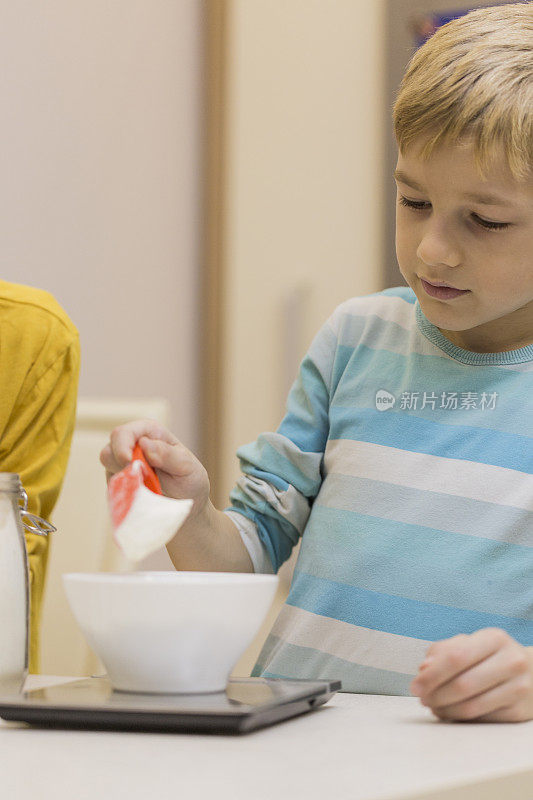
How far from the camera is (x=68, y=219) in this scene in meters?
2.09

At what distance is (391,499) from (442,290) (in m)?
0.19

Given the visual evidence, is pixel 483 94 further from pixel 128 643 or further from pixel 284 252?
pixel 284 252

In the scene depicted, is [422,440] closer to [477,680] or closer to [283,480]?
[283,480]

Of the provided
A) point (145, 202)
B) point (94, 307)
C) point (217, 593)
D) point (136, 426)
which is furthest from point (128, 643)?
point (145, 202)

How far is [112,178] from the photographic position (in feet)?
7.18

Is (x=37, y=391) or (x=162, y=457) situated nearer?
(x=162, y=457)

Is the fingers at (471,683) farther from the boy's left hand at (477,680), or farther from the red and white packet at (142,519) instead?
the red and white packet at (142,519)

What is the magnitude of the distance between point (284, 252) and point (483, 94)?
1.41 m

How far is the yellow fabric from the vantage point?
1.23 m

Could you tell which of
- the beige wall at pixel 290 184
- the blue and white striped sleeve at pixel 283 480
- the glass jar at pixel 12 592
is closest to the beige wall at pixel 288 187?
the beige wall at pixel 290 184

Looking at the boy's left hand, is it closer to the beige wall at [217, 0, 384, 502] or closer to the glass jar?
the glass jar

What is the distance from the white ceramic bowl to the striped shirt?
0.34m

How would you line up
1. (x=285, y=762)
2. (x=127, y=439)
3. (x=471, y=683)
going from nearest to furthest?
(x=285, y=762) < (x=471, y=683) < (x=127, y=439)

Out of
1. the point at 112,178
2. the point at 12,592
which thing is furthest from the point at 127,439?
the point at 112,178
